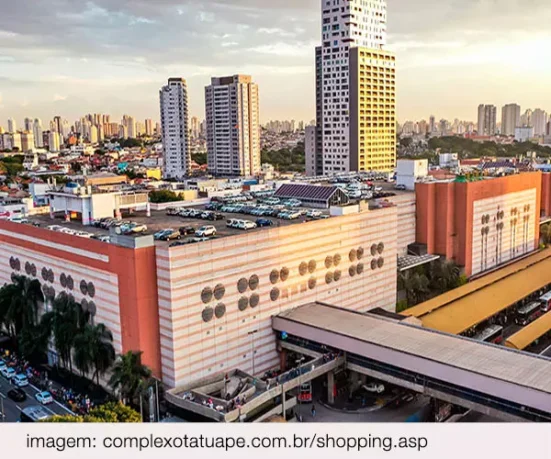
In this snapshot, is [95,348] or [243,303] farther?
[243,303]

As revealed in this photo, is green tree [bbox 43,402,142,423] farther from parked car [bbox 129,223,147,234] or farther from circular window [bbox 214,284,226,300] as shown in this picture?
parked car [bbox 129,223,147,234]

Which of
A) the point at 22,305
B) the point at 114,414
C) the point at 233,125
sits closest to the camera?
the point at 114,414

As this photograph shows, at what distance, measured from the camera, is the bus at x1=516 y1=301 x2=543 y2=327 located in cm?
931

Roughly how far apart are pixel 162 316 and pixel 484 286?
19.5 ft

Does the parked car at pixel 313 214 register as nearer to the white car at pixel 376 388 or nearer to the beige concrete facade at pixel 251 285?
the beige concrete facade at pixel 251 285

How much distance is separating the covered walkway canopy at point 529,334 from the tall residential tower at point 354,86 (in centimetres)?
1374

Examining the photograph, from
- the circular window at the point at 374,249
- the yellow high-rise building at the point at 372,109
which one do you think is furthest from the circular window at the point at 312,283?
the yellow high-rise building at the point at 372,109

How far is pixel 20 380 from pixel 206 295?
2454 millimetres

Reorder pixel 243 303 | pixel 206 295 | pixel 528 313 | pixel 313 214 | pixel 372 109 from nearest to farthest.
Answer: pixel 206 295
pixel 243 303
pixel 313 214
pixel 528 313
pixel 372 109

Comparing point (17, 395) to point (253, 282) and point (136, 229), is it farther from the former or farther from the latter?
point (253, 282)

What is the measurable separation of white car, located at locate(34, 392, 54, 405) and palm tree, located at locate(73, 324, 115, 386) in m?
0.43

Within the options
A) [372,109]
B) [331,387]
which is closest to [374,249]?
[331,387]

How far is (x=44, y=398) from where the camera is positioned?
6367 mm
